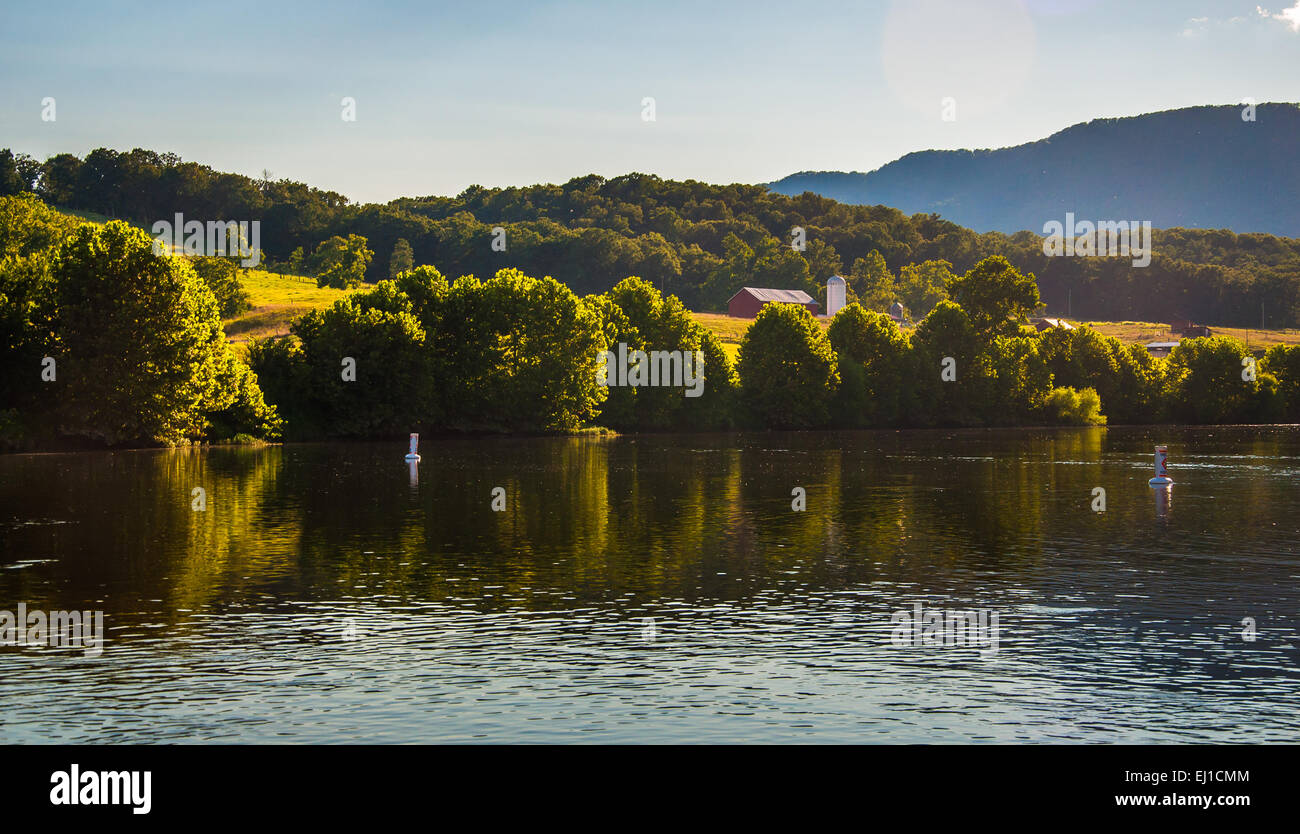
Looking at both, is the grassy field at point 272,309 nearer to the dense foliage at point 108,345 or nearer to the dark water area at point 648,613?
the dense foliage at point 108,345

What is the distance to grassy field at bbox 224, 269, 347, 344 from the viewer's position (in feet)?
521

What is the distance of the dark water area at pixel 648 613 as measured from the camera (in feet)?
59.7

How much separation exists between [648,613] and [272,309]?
15564cm

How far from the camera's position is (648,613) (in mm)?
26984

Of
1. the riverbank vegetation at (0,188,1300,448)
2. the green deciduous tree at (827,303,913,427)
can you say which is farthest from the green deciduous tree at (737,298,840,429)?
the green deciduous tree at (827,303,913,427)

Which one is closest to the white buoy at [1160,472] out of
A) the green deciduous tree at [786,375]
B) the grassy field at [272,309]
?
the green deciduous tree at [786,375]

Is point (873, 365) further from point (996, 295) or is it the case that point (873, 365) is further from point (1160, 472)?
point (1160, 472)

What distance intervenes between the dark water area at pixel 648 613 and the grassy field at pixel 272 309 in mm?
101533

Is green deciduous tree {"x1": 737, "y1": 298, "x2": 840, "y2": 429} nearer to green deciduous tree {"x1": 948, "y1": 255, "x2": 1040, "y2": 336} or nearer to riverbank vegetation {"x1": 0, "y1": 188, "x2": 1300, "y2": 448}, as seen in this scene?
riverbank vegetation {"x1": 0, "y1": 188, "x2": 1300, "y2": 448}

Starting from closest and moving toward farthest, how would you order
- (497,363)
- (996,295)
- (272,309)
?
(497,363) < (272,309) < (996,295)

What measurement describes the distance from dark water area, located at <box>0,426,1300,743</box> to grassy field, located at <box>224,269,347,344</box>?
10153 centimetres

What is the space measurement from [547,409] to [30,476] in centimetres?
7034

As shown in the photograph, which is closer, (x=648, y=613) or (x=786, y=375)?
(x=648, y=613)

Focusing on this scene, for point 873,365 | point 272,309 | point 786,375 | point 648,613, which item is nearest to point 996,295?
point 873,365
